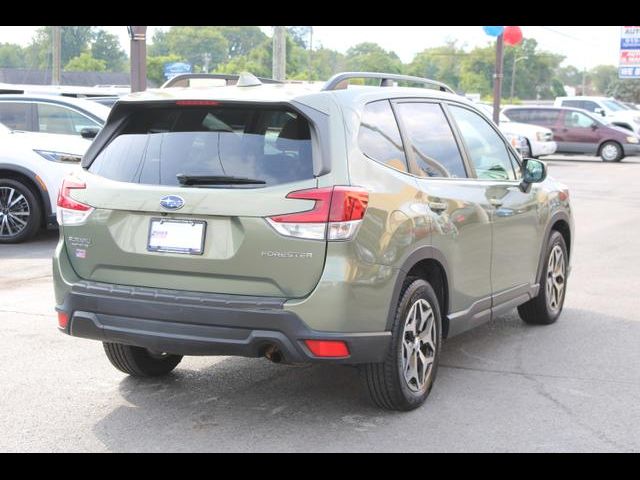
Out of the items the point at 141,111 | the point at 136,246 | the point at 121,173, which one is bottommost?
the point at 136,246

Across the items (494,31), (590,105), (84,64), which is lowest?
(590,105)

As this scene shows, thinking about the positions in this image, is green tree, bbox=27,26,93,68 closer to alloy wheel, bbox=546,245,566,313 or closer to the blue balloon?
the blue balloon

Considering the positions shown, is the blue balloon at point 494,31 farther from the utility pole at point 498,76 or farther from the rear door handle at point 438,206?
the rear door handle at point 438,206

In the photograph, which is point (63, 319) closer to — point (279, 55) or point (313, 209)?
point (313, 209)

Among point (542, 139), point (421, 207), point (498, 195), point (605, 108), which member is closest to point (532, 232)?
point (498, 195)

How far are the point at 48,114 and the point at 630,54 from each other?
140 ft

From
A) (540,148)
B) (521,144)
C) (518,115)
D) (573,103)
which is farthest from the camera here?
(573,103)

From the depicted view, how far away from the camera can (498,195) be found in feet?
20.1

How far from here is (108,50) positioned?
137625mm

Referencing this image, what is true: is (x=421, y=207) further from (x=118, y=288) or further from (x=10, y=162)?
(x=10, y=162)

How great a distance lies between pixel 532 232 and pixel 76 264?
3202mm

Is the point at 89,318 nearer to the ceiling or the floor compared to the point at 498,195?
nearer to the floor

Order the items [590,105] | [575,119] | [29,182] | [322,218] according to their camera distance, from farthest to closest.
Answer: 1. [590,105]
2. [575,119]
3. [29,182]
4. [322,218]

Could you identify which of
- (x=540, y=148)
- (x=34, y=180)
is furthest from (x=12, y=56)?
(x=34, y=180)
